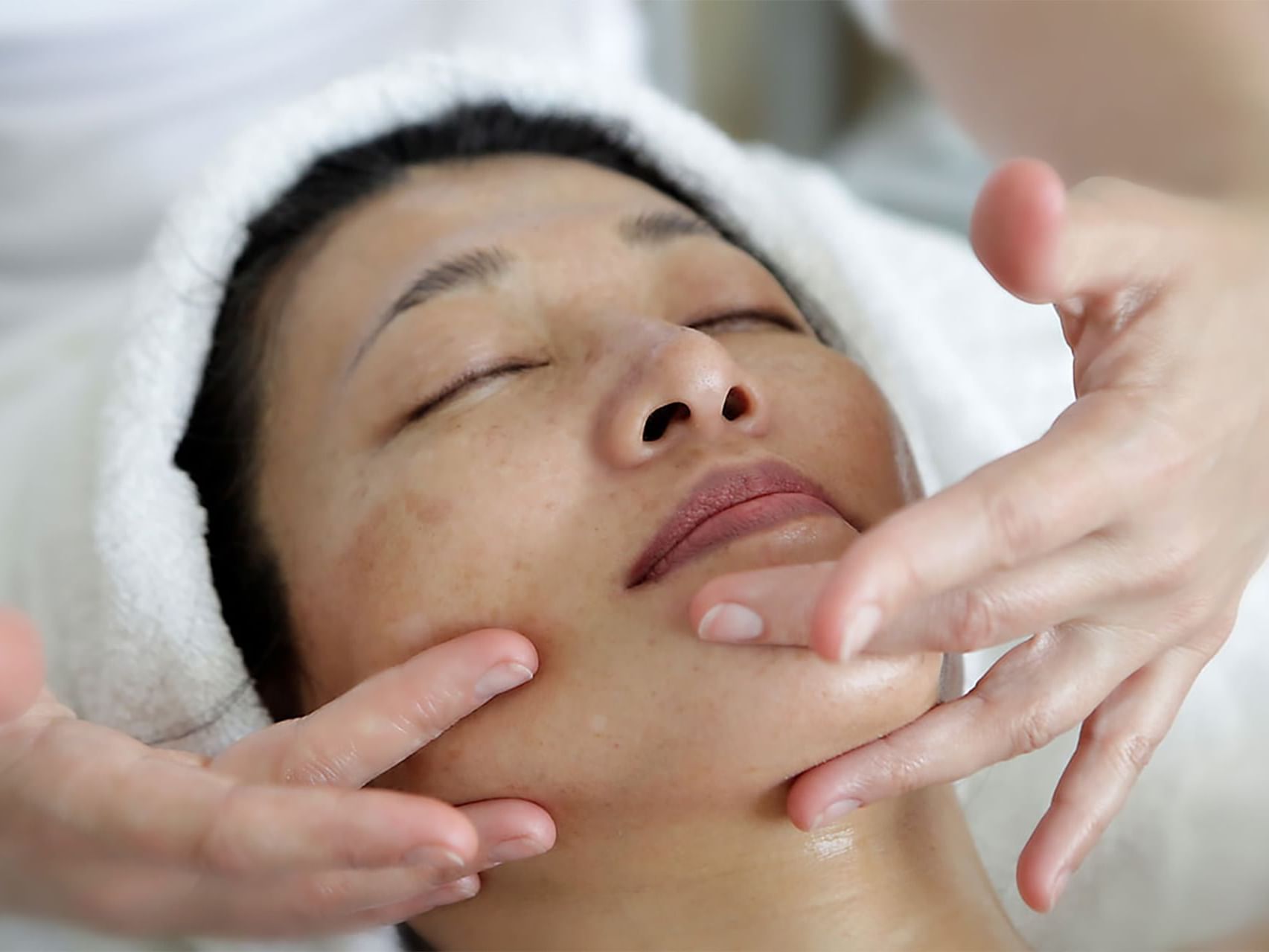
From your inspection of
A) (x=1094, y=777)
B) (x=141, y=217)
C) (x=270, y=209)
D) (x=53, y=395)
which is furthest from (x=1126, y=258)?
(x=141, y=217)

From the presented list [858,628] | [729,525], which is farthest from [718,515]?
[858,628]

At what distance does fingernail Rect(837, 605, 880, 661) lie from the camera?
59cm

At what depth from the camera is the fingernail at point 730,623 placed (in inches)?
28.0

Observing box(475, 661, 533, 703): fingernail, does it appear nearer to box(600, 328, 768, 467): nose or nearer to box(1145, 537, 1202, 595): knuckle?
box(600, 328, 768, 467): nose

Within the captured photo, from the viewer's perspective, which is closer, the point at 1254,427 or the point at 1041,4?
the point at 1254,427

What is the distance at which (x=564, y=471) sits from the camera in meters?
0.84

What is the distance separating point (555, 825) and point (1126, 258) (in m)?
0.51

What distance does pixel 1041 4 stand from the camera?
1285 mm

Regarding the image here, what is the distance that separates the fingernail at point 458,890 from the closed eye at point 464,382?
1.13ft

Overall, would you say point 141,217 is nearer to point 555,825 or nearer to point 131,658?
point 131,658

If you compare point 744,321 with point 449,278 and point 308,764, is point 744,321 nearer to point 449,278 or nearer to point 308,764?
point 449,278

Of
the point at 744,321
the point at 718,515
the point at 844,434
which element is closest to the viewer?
the point at 718,515

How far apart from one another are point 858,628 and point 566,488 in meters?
0.30

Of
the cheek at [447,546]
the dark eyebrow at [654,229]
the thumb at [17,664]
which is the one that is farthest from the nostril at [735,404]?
the thumb at [17,664]
